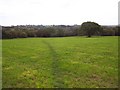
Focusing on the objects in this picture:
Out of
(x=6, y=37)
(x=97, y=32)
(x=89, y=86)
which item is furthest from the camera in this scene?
(x=97, y=32)

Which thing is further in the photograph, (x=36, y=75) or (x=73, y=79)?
(x=36, y=75)

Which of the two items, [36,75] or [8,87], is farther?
[36,75]

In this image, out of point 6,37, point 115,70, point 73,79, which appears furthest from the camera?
point 6,37

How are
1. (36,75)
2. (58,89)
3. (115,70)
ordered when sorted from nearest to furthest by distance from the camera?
(58,89) → (36,75) → (115,70)

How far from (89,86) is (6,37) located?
8367cm

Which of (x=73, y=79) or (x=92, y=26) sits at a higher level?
(x=92, y=26)

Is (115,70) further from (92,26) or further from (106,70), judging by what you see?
(92,26)

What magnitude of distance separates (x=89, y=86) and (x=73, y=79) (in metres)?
2.20

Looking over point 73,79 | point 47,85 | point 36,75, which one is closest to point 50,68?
point 36,75

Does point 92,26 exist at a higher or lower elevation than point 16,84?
higher

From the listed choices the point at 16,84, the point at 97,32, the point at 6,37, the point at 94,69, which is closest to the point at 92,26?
the point at 97,32

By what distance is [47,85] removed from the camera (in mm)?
17156

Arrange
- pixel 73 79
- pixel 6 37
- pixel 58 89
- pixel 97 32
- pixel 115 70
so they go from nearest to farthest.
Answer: pixel 58 89, pixel 73 79, pixel 115 70, pixel 6 37, pixel 97 32

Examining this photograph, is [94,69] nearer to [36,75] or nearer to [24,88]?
[36,75]
